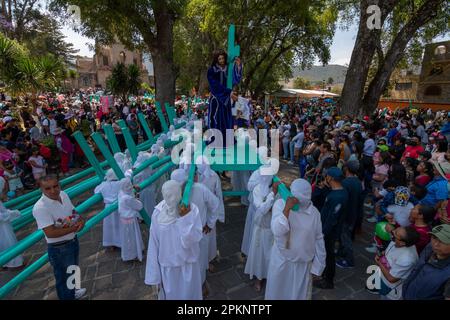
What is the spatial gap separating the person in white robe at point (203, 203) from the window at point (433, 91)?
34.0 meters

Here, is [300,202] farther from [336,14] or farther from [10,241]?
[336,14]

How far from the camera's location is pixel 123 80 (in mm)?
16641

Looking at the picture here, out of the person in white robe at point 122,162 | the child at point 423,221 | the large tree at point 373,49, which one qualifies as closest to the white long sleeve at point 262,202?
the child at point 423,221

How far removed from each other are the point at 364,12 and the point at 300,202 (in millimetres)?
10970

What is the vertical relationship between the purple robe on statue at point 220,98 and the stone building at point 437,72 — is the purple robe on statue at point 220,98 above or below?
below

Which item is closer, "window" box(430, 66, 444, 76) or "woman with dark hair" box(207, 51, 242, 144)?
"woman with dark hair" box(207, 51, 242, 144)

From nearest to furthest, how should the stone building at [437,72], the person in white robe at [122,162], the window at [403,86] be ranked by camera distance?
1. the person in white robe at [122,162]
2. the stone building at [437,72]
3. the window at [403,86]

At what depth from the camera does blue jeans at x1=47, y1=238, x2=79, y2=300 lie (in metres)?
3.20

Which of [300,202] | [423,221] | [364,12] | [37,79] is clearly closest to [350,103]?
[364,12]

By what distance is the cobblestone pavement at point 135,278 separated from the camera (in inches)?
149

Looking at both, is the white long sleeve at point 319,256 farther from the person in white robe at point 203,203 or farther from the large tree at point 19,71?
the large tree at point 19,71

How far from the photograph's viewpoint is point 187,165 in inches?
168

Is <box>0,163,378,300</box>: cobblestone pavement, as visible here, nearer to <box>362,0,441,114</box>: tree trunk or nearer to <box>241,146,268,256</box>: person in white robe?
<box>241,146,268,256</box>: person in white robe

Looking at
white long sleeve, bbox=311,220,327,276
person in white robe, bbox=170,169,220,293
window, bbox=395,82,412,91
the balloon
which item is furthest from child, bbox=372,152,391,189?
window, bbox=395,82,412,91
